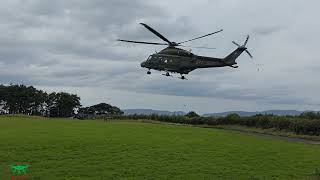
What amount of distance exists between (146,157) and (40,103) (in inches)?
4700

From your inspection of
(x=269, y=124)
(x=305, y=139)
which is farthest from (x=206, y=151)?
(x=269, y=124)

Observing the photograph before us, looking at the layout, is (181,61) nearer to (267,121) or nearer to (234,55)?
(234,55)

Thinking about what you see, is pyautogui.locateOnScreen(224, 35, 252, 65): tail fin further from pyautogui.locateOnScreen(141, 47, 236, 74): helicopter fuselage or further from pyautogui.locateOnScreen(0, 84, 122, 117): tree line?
pyautogui.locateOnScreen(0, 84, 122, 117): tree line

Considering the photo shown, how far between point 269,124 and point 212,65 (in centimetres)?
3732

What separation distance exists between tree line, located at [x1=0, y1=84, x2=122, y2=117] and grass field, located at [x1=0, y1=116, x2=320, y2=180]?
9633 cm

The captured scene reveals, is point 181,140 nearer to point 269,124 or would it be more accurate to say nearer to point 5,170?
point 5,170

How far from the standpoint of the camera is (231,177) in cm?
2939

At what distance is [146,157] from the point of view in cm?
3578

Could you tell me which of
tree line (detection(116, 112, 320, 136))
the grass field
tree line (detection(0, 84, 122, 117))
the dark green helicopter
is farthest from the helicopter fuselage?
tree line (detection(0, 84, 122, 117))

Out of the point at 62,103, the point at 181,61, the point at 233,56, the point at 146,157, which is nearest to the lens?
the point at 146,157

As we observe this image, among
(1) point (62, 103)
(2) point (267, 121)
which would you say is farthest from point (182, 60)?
(1) point (62, 103)

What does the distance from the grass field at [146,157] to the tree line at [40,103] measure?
96.3 m

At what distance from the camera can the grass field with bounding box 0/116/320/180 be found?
30.0 meters

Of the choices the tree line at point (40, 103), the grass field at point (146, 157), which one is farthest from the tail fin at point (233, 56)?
the tree line at point (40, 103)
